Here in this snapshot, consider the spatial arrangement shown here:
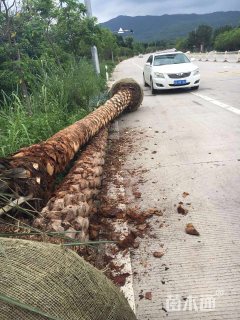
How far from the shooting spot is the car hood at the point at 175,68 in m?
12.9

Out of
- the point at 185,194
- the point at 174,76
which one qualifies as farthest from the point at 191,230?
the point at 174,76

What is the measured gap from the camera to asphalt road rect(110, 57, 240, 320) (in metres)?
2.65

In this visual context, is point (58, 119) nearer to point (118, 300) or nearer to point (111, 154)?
point (111, 154)

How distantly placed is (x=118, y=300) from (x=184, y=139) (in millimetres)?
5356

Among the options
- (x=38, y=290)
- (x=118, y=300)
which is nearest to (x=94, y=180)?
(x=118, y=300)

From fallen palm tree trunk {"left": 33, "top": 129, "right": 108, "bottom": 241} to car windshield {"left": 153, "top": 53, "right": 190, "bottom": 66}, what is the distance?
32.8 feet

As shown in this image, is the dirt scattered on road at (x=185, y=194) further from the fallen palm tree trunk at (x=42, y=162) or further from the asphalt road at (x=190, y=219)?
the fallen palm tree trunk at (x=42, y=162)

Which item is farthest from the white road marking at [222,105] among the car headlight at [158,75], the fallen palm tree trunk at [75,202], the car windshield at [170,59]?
the fallen palm tree trunk at [75,202]

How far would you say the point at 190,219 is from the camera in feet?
12.3

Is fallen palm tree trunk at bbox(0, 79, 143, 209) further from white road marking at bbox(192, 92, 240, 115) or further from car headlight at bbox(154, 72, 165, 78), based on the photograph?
car headlight at bbox(154, 72, 165, 78)

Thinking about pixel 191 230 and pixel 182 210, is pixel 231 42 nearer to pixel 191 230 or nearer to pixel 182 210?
pixel 182 210

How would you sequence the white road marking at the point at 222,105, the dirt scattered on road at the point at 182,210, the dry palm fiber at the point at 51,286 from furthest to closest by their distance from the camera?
1. the white road marking at the point at 222,105
2. the dirt scattered on road at the point at 182,210
3. the dry palm fiber at the point at 51,286

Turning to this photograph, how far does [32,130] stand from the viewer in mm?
5883

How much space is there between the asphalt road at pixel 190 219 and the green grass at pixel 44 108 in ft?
5.03
